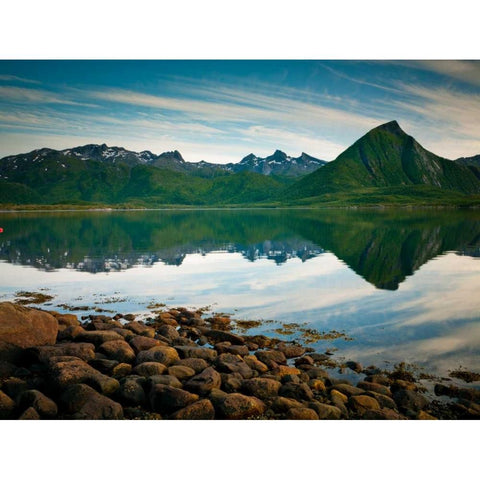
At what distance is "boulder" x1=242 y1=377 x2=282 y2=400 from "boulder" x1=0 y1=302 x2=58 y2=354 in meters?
7.02

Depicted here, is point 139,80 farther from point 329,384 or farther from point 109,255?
point 329,384

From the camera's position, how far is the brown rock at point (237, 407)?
9.52 m

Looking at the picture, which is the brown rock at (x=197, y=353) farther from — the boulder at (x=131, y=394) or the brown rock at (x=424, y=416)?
the brown rock at (x=424, y=416)

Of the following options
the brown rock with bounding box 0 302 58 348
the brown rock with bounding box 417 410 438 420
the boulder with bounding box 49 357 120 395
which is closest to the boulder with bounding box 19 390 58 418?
the boulder with bounding box 49 357 120 395

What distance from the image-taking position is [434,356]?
13.8 metres

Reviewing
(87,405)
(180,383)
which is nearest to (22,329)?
(87,405)

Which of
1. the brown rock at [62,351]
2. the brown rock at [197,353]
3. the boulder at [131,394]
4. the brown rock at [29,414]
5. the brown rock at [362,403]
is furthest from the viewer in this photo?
the brown rock at [197,353]

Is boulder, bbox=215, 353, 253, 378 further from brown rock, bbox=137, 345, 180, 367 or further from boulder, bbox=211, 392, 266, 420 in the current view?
boulder, bbox=211, 392, 266, 420

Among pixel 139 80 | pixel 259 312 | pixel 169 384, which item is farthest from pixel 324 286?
pixel 139 80

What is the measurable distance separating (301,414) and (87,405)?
490cm

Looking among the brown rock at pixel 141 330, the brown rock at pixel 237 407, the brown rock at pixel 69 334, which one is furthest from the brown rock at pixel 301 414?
the brown rock at pixel 69 334

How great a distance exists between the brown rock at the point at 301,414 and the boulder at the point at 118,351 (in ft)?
17.6

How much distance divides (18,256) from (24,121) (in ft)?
42.2

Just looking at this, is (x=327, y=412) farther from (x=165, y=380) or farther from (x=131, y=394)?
(x=131, y=394)
